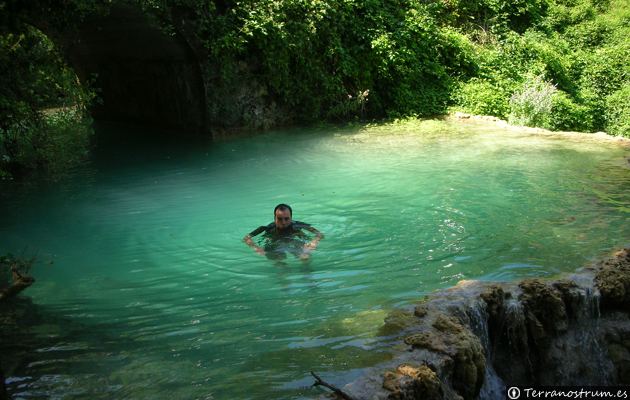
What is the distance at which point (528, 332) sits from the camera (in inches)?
254

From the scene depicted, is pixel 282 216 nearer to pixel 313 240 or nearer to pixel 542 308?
pixel 313 240

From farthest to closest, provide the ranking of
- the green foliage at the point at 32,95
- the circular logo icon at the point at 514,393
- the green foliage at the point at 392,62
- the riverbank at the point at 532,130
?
the green foliage at the point at 392,62 < the riverbank at the point at 532,130 < the green foliage at the point at 32,95 < the circular logo icon at the point at 514,393

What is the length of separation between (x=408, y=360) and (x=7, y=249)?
639cm

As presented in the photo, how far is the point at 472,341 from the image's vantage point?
5262 mm

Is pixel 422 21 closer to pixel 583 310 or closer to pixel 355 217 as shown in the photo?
pixel 355 217

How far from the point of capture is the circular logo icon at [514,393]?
586 centimetres

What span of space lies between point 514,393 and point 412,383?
6.56 feet

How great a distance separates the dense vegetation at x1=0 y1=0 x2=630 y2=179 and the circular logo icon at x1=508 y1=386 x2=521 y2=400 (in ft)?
29.9

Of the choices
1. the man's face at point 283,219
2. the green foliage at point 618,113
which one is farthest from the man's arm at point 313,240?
the green foliage at point 618,113

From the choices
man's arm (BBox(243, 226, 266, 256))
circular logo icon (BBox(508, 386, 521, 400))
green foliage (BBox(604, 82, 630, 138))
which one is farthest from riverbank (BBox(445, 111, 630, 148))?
circular logo icon (BBox(508, 386, 521, 400))

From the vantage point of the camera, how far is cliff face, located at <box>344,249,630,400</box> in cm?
516

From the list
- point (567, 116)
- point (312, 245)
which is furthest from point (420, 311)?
point (567, 116)

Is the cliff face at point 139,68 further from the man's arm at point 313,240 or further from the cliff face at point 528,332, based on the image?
the cliff face at point 528,332

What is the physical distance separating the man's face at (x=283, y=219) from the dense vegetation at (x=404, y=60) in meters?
5.41
